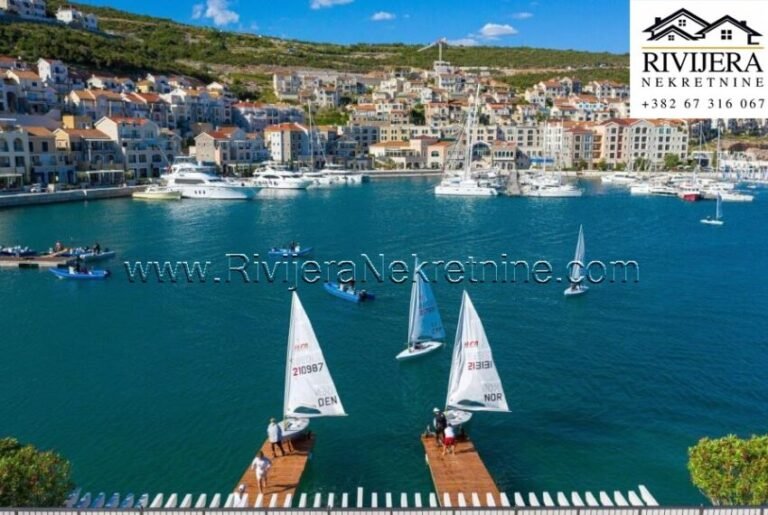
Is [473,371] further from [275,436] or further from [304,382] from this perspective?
[275,436]

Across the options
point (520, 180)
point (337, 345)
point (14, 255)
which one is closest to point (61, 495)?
point (337, 345)

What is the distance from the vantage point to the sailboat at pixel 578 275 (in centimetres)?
3512

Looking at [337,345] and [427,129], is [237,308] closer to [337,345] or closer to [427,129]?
[337,345]

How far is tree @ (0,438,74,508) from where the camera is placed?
1161cm

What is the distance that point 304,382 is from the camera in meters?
18.4

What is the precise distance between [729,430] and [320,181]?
92244 mm

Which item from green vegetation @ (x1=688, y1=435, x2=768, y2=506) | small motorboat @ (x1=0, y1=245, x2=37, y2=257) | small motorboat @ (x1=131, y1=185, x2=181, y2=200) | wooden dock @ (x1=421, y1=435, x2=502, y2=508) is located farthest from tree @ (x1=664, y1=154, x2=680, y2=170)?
green vegetation @ (x1=688, y1=435, x2=768, y2=506)

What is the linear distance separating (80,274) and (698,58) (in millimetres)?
35203

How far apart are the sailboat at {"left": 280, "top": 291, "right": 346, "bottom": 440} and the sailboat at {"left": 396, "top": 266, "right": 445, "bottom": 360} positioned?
23.8 ft

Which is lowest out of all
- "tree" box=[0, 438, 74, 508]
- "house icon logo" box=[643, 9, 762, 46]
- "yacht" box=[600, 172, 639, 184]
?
"tree" box=[0, 438, 74, 508]

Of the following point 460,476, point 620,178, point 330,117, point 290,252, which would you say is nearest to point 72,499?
point 460,476

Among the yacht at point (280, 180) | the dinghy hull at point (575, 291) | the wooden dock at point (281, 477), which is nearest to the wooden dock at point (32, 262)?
the wooden dock at point (281, 477)

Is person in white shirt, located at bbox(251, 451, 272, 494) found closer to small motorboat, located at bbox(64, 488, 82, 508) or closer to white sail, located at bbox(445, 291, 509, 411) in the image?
small motorboat, located at bbox(64, 488, 82, 508)

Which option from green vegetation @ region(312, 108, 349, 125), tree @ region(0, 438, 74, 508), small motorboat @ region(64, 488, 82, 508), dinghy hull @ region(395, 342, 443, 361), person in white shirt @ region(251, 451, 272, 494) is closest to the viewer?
tree @ region(0, 438, 74, 508)
